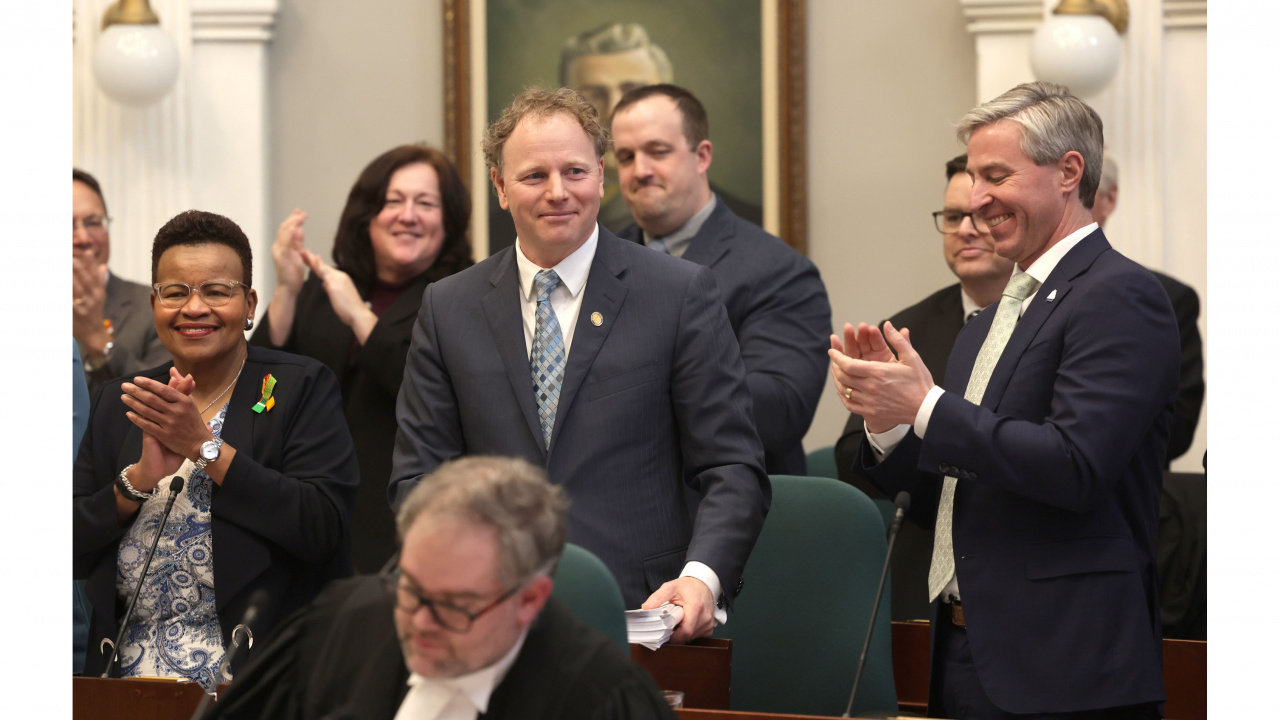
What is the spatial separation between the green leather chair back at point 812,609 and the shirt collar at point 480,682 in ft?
4.47

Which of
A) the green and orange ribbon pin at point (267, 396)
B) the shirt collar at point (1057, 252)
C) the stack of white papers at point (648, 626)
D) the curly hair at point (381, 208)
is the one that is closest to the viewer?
the stack of white papers at point (648, 626)

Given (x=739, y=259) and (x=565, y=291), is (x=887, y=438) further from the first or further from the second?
(x=739, y=259)

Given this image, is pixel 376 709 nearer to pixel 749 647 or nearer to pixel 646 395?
pixel 646 395

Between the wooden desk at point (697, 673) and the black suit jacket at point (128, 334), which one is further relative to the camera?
the black suit jacket at point (128, 334)

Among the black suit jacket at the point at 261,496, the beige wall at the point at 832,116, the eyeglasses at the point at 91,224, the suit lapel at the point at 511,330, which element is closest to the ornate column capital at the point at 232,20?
the beige wall at the point at 832,116

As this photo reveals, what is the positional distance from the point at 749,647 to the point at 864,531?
37 centimetres

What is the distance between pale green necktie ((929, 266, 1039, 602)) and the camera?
2422mm

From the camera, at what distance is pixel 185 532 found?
2668mm

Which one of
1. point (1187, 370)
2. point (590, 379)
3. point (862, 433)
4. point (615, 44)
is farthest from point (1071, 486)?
point (615, 44)

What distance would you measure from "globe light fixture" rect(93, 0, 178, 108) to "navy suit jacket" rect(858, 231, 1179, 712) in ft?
12.1

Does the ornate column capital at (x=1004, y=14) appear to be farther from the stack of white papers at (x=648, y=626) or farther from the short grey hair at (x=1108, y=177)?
the stack of white papers at (x=648, y=626)

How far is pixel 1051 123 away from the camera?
2.38m

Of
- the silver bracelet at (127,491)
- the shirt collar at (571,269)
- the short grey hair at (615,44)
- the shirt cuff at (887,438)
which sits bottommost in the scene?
the silver bracelet at (127,491)

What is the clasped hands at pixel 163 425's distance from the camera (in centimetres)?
257
